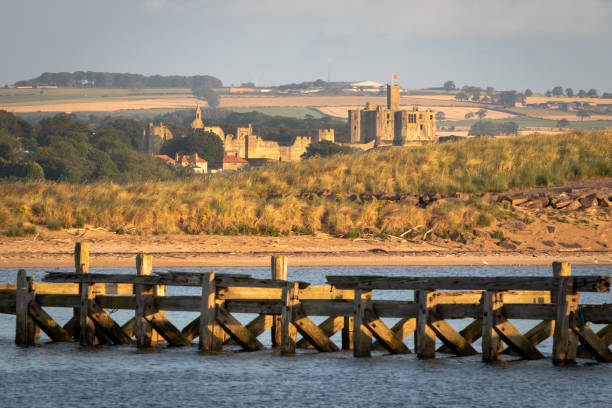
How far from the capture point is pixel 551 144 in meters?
42.6

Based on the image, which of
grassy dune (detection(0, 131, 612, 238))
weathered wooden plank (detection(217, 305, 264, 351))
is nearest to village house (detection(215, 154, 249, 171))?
grassy dune (detection(0, 131, 612, 238))

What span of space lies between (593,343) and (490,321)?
1616 millimetres

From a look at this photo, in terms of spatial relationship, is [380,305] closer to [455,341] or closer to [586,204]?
[455,341]

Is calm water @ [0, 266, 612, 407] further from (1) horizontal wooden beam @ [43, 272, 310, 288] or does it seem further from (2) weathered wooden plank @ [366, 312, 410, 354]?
(1) horizontal wooden beam @ [43, 272, 310, 288]

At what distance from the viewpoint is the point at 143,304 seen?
17.4 metres

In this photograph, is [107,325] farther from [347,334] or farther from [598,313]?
[598,313]

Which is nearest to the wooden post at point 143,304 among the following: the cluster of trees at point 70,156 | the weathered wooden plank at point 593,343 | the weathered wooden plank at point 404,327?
the weathered wooden plank at point 404,327

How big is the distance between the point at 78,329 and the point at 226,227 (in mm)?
13593

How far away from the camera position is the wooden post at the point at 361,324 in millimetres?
16156

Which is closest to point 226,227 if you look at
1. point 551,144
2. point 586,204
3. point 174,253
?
point 174,253

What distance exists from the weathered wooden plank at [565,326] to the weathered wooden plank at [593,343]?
13 cm

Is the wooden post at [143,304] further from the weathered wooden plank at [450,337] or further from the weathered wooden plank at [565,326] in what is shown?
the weathered wooden plank at [565,326]

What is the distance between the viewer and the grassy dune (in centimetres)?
3266

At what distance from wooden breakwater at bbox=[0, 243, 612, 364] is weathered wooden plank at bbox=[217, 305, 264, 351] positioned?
22 mm
